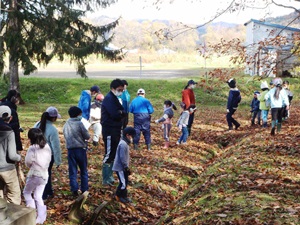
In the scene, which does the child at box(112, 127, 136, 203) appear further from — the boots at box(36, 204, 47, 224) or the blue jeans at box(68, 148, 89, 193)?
the boots at box(36, 204, 47, 224)

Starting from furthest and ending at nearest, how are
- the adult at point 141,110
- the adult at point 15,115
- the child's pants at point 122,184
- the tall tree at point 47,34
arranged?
the tall tree at point 47,34 → the adult at point 141,110 → the adult at point 15,115 → the child's pants at point 122,184

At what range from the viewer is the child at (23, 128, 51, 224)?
7.30 m

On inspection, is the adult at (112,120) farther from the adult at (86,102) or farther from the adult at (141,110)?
the adult at (141,110)

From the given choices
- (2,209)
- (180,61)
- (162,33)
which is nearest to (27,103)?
(162,33)

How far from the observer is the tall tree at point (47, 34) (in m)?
21.8

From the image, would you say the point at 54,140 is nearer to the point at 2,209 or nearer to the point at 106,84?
the point at 2,209

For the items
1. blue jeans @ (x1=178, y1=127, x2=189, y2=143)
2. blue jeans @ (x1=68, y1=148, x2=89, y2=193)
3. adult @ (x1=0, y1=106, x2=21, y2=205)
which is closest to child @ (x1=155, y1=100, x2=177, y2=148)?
blue jeans @ (x1=178, y1=127, x2=189, y2=143)

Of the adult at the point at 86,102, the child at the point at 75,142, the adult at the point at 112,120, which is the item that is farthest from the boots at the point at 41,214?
the adult at the point at 86,102

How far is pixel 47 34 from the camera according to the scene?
23.6 metres

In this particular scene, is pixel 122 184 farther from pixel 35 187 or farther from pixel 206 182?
pixel 206 182

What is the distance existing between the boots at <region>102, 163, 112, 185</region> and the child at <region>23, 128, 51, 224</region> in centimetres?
237

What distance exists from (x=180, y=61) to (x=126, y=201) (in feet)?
187

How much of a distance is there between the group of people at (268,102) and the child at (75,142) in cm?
575

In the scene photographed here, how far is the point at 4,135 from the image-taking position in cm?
673
